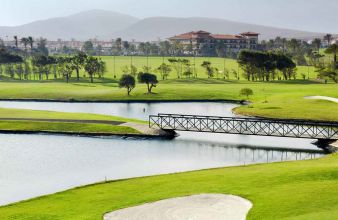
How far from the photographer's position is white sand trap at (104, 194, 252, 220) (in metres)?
38.4

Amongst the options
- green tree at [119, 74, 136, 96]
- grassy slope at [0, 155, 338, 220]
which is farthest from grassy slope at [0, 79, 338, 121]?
grassy slope at [0, 155, 338, 220]

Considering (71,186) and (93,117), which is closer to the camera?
(71,186)

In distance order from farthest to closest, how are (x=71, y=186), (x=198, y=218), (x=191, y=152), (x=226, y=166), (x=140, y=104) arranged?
(x=140, y=104), (x=191, y=152), (x=226, y=166), (x=71, y=186), (x=198, y=218)

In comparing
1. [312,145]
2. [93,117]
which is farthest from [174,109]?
[312,145]

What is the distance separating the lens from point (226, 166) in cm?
6116

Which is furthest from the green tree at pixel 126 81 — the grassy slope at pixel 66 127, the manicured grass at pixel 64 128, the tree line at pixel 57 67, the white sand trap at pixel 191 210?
the white sand trap at pixel 191 210

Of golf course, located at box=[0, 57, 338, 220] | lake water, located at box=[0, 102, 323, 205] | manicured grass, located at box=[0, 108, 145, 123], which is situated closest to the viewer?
golf course, located at box=[0, 57, 338, 220]

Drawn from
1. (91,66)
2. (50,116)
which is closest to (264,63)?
(91,66)

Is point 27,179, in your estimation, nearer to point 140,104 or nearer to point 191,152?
point 191,152

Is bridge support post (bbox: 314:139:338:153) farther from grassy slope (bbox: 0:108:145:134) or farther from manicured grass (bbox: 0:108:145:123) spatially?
manicured grass (bbox: 0:108:145:123)

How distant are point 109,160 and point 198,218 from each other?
1097 inches

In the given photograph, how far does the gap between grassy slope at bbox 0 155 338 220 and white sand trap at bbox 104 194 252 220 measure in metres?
1.02

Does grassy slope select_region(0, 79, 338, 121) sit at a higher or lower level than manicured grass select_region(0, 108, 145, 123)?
higher

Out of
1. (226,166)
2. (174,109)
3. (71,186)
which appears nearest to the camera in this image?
(71,186)
